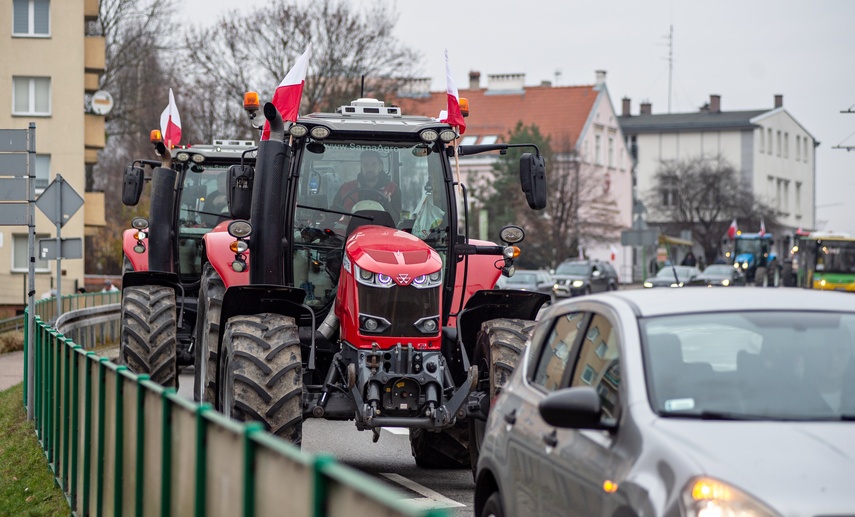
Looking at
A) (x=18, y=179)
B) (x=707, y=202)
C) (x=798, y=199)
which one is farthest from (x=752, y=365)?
(x=798, y=199)

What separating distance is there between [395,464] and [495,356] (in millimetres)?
2271

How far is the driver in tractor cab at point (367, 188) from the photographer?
38.2 ft

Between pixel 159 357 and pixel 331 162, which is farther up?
pixel 331 162

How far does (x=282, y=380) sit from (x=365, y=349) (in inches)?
32.6

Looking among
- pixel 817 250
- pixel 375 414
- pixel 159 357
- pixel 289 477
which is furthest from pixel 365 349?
pixel 817 250

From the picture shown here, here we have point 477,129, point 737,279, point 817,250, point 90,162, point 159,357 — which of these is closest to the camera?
point 159,357

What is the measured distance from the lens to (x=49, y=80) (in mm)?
53344

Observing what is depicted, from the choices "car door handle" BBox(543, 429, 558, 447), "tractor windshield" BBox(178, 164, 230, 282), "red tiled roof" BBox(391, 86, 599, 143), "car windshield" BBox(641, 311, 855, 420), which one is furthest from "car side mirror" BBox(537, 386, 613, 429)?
"red tiled roof" BBox(391, 86, 599, 143)

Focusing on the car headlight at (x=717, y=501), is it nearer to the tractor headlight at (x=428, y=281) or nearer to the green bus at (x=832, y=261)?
the tractor headlight at (x=428, y=281)

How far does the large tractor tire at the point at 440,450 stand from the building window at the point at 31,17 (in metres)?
43.9

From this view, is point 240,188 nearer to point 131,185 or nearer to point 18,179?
point 18,179

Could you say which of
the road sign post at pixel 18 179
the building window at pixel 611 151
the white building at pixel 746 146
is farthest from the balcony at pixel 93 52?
the white building at pixel 746 146

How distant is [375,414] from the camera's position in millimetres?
10203

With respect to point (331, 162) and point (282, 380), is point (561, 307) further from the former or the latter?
point (331, 162)
